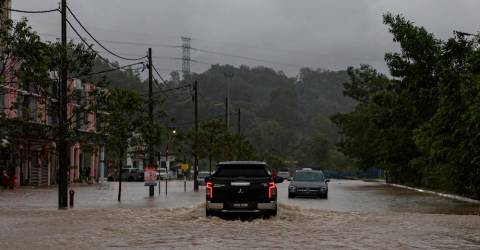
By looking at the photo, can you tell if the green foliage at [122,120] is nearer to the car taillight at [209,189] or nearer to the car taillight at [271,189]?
the car taillight at [209,189]

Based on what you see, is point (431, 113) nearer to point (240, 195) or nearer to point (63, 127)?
point (63, 127)

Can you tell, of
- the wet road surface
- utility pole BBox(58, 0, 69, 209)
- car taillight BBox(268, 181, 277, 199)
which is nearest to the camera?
car taillight BBox(268, 181, 277, 199)

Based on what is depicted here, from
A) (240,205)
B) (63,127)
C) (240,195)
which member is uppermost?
(63,127)

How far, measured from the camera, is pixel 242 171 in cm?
2219

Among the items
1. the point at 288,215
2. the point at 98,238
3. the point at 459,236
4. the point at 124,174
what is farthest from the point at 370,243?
the point at 124,174

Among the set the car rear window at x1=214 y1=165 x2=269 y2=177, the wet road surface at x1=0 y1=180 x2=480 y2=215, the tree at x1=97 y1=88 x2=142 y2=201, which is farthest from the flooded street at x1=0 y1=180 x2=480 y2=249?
the tree at x1=97 y1=88 x2=142 y2=201

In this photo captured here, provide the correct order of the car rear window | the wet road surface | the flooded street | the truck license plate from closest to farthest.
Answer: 1. the flooded street
2. the truck license plate
3. the car rear window
4. the wet road surface

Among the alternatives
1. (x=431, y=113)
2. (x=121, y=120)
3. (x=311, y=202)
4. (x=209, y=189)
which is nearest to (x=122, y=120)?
(x=121, y=120)

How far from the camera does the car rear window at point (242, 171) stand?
2214 centimetres

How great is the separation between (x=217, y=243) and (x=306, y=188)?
2177cm

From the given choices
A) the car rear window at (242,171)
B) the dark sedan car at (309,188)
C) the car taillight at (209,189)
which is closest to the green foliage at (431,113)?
the dark sedan car at (309,188)

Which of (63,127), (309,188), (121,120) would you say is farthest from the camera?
(309,188)

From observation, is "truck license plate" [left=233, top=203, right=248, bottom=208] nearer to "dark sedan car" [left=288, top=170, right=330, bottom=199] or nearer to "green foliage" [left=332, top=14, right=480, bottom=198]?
"green foliage" [left=332, top=14, right=480, bottom=198]

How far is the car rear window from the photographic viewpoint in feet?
72.6
